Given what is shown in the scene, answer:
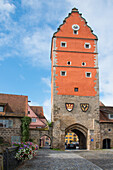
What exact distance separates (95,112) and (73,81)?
5162 mm

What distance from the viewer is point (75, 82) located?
2944cm

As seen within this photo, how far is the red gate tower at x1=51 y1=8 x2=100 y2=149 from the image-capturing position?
91.3 feet

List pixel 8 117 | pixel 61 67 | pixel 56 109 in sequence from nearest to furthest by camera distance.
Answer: pixel 8 117, pixel 56 109, pixel 61 67

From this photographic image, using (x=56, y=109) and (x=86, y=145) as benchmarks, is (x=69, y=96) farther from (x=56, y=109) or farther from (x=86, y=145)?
(x=86, y=145)

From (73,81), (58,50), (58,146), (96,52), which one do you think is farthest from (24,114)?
(96,52)

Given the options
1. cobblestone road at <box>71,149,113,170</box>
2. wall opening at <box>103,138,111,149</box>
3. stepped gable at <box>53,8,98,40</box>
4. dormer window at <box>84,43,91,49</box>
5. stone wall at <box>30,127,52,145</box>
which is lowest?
wall opening at <box>103,138,111,149</box>

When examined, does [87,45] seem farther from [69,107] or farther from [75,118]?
[75,118]

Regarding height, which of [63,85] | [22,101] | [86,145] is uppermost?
[63,85]

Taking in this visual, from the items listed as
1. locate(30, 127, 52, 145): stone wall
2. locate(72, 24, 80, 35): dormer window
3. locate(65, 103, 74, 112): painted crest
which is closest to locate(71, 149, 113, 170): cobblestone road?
locate(30, 127, 52, 145): stone wall

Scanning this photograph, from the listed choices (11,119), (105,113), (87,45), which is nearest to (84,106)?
(105,113)

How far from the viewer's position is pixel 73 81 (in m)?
29.5

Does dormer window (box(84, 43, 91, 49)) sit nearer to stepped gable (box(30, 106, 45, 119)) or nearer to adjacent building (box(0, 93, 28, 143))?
adjacent building (box(0, 93, 28, 143))

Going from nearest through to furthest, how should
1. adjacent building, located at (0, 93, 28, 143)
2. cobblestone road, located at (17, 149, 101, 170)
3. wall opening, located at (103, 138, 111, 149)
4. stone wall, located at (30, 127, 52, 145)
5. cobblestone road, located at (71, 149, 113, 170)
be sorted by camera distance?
cobblestone road, located at (17, 149, 101, 170) < cobblestone road, located at (71, 149, 113, 170) < adjacent building, located at (0, 93, 28, 143) < stone wall, located at (30, 127, 52, 145) < wall opening, located at (103, 138, 111, 149)

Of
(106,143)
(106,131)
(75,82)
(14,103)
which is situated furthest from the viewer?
(75,82)
